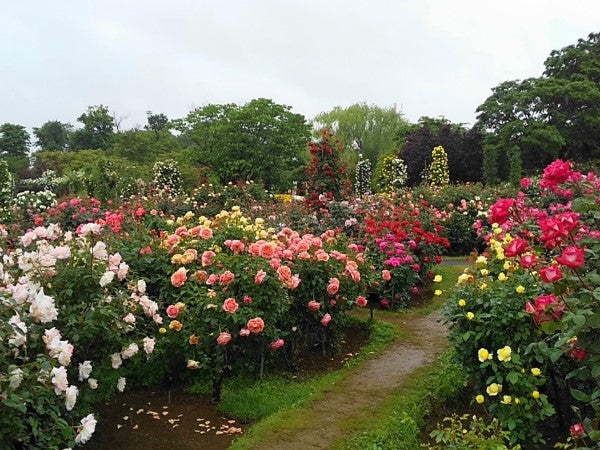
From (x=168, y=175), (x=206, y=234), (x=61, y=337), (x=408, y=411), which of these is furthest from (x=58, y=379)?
(x=168, y=175)

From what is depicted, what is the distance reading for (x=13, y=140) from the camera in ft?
167

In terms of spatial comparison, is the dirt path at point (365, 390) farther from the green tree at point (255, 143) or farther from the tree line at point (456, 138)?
the green tree at point (255, 143)

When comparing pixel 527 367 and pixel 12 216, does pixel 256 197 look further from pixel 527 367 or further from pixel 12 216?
pixel 527 367

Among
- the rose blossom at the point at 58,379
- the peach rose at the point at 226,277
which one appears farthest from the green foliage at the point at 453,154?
the rose blossom at the point at 58,379

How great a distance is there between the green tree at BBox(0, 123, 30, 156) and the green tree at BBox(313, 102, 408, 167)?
97.1 ft

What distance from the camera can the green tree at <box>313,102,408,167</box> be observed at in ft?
140

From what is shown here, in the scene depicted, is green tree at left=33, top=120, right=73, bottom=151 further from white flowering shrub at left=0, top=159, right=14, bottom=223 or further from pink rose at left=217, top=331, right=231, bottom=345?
pink rose at left=217, top=331, right=231, bottom=345

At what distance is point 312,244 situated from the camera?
508 cm

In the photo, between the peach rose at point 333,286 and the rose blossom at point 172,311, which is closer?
the rose blossom at point 172,311

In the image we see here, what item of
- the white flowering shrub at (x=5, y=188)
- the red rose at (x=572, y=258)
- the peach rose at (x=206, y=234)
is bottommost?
the red rose at (x=572, y=258)

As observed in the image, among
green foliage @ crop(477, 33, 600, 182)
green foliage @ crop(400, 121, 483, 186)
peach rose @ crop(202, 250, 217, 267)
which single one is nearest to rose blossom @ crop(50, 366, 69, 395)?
peach rose @ crop(202, 250, 217, 267)

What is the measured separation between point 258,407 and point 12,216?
294 inches

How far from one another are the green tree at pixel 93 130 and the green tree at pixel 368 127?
22721 mm

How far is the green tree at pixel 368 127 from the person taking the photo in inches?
1681
